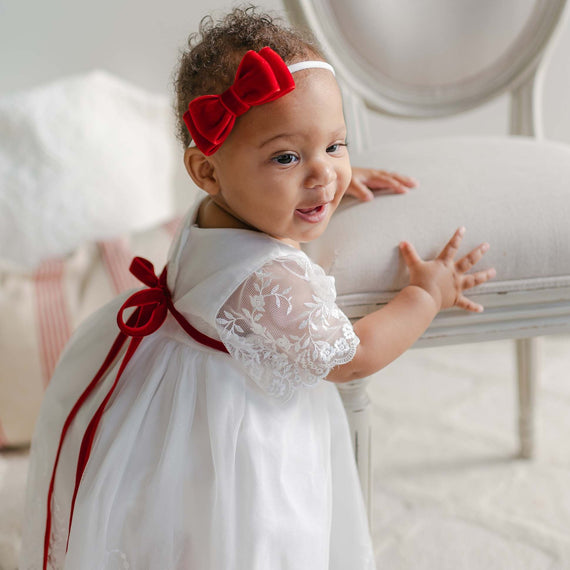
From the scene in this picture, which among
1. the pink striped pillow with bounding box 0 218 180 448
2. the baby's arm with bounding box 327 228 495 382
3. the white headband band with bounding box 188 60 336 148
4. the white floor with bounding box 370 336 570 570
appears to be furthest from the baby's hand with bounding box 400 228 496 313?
the pink striped pillow with bounding box 0 218 180 448

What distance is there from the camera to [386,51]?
3.39ft

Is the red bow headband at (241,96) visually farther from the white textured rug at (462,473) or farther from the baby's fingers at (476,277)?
the white textured rug at (462,473)

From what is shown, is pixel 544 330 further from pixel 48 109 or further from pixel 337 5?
pixel 48 109

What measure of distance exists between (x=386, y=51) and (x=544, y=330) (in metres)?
0.52

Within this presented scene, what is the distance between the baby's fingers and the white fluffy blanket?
35.6 inches

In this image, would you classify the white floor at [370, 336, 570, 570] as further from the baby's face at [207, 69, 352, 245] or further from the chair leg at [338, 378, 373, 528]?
the baby's face at [207, 69, 352, 245]

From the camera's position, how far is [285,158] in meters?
0.61

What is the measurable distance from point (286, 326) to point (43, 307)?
780mm

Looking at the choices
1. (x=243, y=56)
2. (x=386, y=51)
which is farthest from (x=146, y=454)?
(x=386, y=51)

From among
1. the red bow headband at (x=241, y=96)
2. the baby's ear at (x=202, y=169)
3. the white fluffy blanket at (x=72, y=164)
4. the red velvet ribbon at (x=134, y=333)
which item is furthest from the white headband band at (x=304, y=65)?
the white fluffy blanket at (x=72, y=164)

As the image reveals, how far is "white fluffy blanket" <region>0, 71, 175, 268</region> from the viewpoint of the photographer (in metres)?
1.34

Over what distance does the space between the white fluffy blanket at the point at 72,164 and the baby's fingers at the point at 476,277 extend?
35.6 inches

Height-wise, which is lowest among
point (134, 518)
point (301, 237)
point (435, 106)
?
point (134, 518)

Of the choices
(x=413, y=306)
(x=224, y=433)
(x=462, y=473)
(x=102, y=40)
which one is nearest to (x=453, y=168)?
(x=413, y=306)
